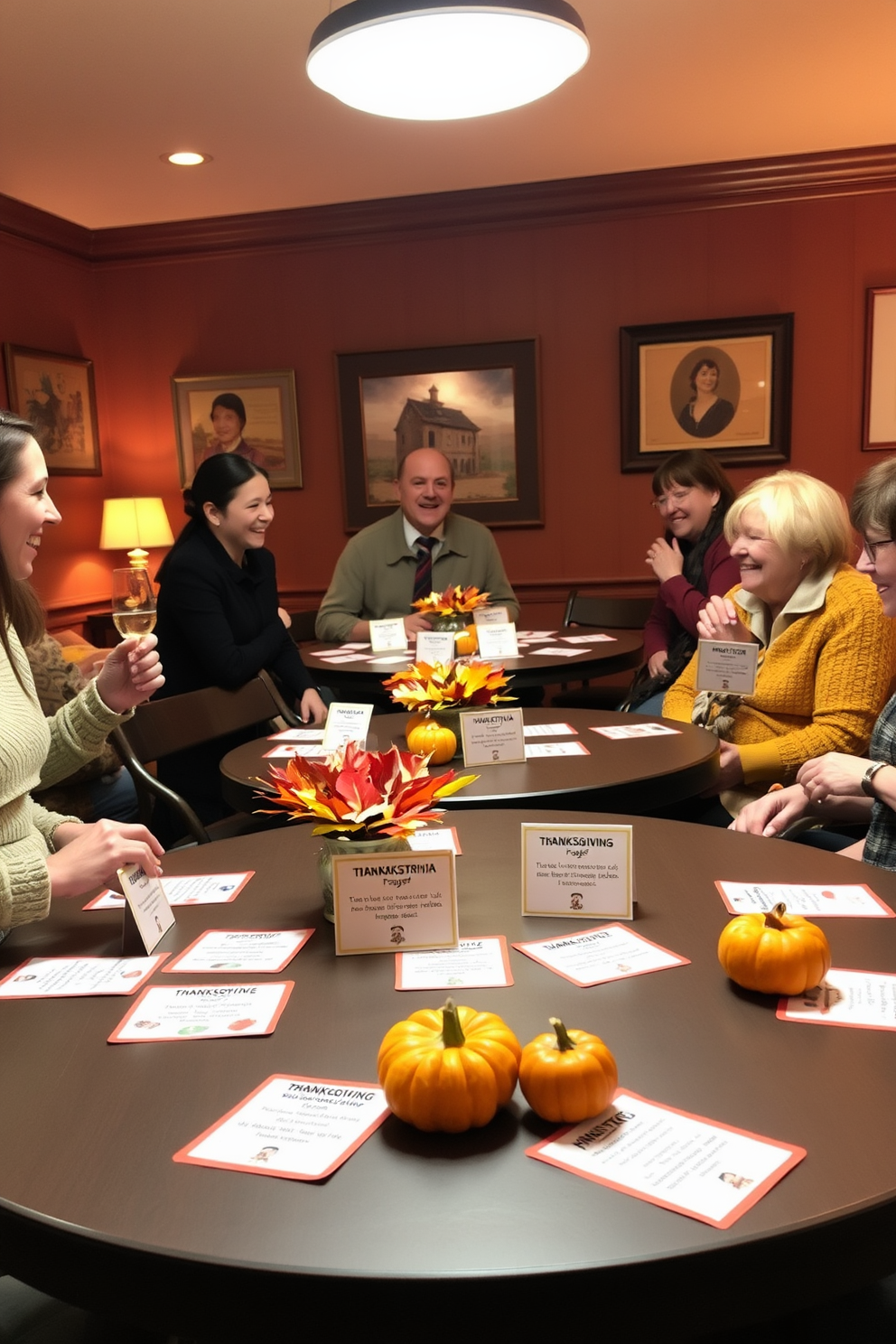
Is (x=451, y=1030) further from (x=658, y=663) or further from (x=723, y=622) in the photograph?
(x=658, y=663)

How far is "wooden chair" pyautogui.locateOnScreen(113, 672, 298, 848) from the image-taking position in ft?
7.85

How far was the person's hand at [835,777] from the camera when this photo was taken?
183 centimetres

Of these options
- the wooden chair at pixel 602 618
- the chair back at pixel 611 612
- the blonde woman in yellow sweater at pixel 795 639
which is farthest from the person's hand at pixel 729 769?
the chair back at pixel 611 612

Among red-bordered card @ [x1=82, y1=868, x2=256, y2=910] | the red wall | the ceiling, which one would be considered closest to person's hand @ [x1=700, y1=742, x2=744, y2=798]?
red-bordered card @ [x1=82, y1=868, x2=256, y2=910]

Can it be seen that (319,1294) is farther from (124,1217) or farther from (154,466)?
(154,466)

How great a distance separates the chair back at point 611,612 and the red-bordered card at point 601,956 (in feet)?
11.7

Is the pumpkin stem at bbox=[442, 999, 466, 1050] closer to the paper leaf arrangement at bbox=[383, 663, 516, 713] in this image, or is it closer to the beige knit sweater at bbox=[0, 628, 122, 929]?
the beige knit sweater at bbox=[0, 628, 122, 929]

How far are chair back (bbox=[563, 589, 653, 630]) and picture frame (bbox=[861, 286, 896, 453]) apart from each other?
171cm

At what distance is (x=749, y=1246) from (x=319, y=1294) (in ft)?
1.00

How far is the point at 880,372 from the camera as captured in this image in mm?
5434

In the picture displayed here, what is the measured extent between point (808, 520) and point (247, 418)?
4280 mm

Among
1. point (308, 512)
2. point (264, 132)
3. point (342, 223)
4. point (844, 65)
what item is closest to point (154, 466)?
point (308, 512)

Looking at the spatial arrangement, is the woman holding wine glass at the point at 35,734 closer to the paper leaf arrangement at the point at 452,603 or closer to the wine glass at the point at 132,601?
the wine glass at the point at 132,601

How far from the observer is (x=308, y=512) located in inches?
243
